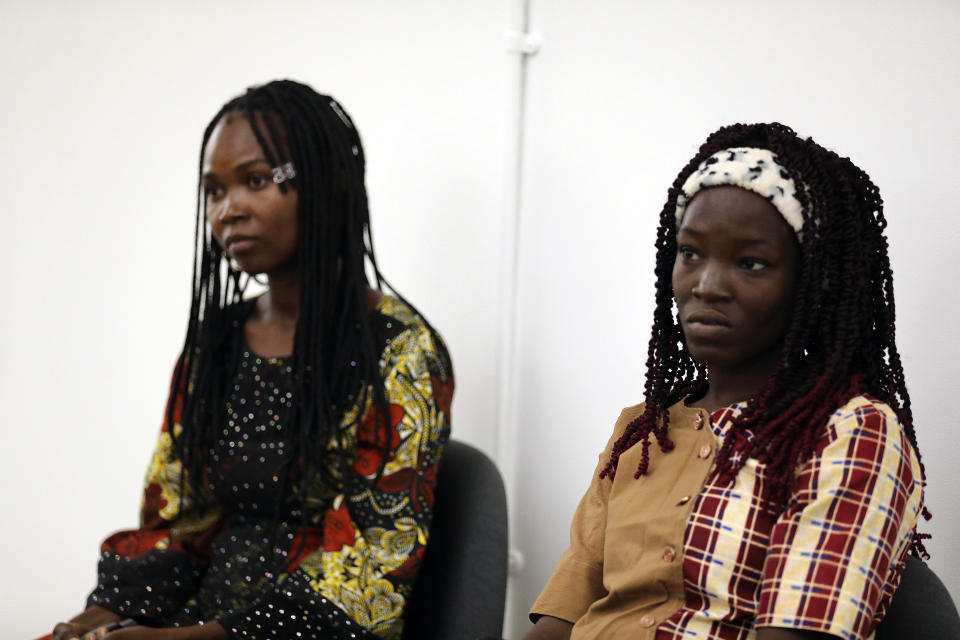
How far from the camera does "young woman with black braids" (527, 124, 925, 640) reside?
3.43ft

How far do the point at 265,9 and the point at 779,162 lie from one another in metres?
1.74

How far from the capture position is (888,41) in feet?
4.66

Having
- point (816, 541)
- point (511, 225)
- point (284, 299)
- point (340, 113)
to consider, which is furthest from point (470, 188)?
point (816, 541)

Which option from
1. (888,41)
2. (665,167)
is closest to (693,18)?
(665,167)

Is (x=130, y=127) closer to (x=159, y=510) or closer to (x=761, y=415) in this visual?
(x=159, y=510)

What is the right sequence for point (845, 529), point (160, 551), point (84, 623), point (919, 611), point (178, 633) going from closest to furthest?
point (845, 529) → point (919, 611) → point (178, 633) → point (84, 623) → point (160, 551)

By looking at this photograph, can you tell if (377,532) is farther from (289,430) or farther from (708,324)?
(708,324)

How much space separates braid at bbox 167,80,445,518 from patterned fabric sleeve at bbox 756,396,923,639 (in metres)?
0.75

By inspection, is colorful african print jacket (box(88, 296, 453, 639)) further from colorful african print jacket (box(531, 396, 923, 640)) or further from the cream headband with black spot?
the cream headband with black spot

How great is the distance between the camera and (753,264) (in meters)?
1.19

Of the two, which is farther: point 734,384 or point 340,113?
point 340,113

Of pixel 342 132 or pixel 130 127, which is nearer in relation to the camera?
pixel 342 132

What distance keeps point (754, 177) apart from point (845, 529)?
16.5 inches

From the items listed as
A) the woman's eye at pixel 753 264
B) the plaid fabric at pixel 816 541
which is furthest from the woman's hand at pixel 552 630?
the woman's eye at pixel 753 264
